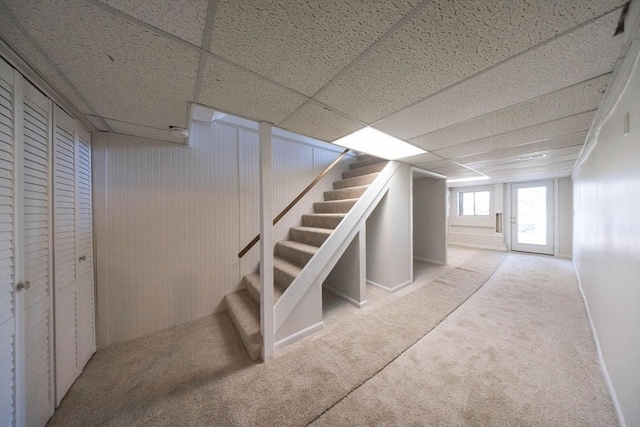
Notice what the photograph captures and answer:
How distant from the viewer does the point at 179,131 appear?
5.64 feet

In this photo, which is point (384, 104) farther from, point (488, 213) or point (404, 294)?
point (488, 213)

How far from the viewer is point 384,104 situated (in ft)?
4.39

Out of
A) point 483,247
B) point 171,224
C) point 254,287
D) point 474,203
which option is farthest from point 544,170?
point 171,224

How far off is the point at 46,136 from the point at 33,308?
1017 mm

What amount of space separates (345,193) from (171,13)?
238 centimetres

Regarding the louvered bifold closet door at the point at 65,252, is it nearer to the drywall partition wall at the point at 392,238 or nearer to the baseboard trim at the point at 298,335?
the baseboard trim at the point at 298,335

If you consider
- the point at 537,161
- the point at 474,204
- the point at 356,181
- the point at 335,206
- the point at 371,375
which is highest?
the point at 537,161

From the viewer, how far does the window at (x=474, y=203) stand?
565 centimetres

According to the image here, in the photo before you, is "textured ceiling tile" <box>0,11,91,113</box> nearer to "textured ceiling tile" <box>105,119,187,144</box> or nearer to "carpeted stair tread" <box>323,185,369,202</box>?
"textured ceiling tile" <box>105,119,187,144</box>

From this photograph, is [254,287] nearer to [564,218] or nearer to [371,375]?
[371,375]

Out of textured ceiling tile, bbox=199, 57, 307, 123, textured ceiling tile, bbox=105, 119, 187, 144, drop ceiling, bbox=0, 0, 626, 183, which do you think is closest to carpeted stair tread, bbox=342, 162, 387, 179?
drop ceiling, bbox=0, 0, 626, 183

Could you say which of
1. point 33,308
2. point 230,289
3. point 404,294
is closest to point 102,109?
point 33,308

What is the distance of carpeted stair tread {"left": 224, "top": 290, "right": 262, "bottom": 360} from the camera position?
1605mm

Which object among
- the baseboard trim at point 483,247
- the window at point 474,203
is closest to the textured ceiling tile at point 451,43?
the window at point 474,203
